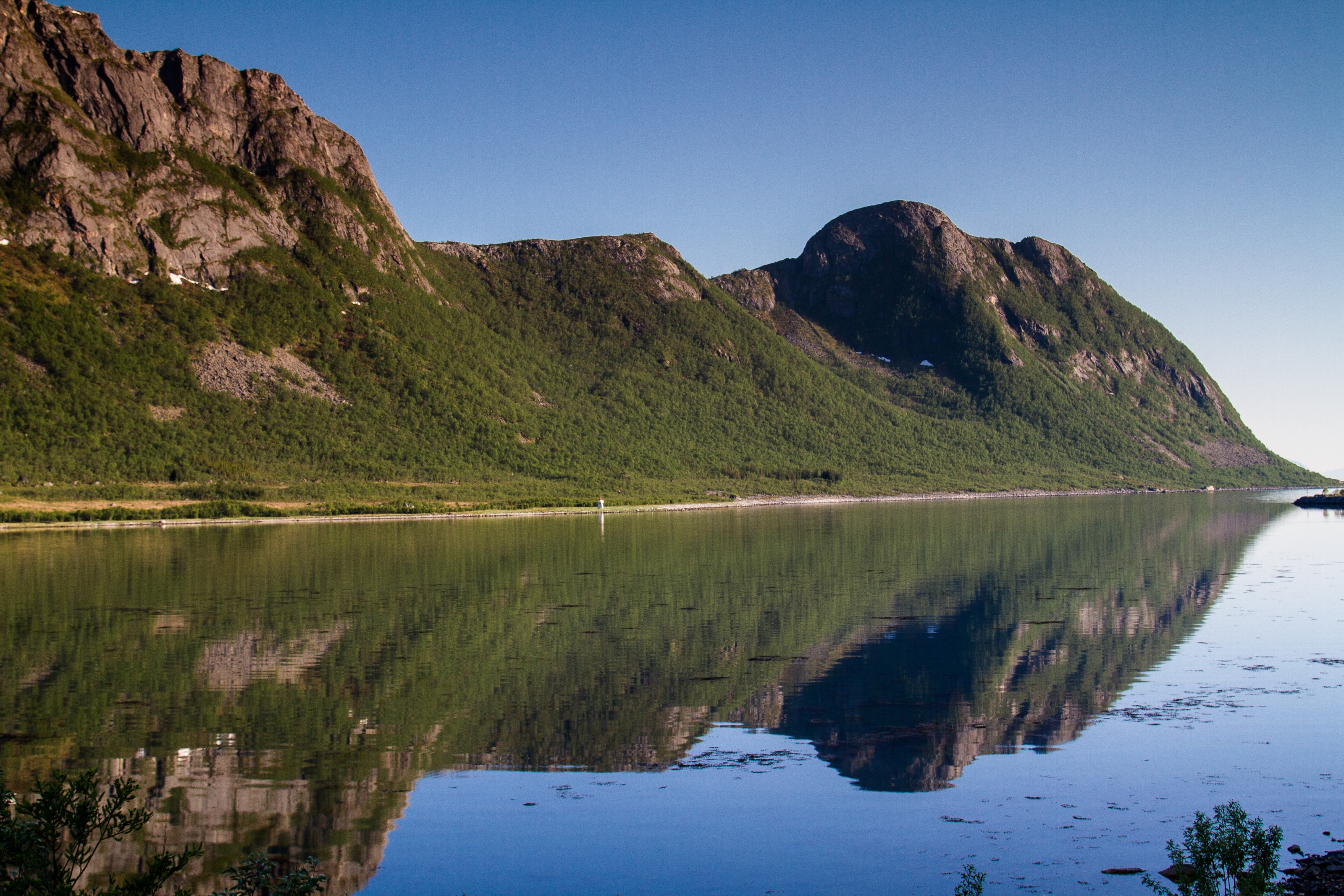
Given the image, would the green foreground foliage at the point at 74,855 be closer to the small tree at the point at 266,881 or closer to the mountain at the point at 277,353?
the small tree at the point at 266,881

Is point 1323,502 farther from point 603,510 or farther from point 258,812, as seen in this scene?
point 258,812

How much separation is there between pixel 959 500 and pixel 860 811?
135 metres

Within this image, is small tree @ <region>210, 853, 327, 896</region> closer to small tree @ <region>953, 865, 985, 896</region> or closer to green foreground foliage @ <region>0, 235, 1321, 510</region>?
small tree @ <region>953, 865, 985, 896</region>

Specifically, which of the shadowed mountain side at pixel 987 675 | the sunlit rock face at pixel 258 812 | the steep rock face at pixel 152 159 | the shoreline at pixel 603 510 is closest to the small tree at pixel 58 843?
the sunlit rock face at pixel 258 812

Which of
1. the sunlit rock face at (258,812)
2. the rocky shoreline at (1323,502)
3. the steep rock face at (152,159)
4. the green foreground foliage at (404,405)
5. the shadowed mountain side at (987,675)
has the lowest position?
the sunlit rock face at (258,812)

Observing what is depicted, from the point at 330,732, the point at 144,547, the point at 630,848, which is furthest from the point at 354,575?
the point at 630,848

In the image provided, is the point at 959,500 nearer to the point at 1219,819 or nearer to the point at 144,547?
the point at 144,547

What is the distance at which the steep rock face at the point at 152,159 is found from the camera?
127562mm

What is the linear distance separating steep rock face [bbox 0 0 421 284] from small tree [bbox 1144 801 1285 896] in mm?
139505

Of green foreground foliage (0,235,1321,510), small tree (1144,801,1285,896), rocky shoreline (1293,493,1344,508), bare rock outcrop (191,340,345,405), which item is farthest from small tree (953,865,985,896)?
bare rock outcrop (191,340,345,405)

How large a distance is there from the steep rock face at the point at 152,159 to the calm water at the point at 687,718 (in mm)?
102571

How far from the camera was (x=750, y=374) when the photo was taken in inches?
7864

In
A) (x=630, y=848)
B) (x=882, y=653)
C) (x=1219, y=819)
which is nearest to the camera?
(x=1219, y=819)

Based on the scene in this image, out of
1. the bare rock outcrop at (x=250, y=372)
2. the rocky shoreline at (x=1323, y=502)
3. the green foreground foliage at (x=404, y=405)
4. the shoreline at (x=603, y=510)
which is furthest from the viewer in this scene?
the bare rock outcrop at (x=250, y=372)
